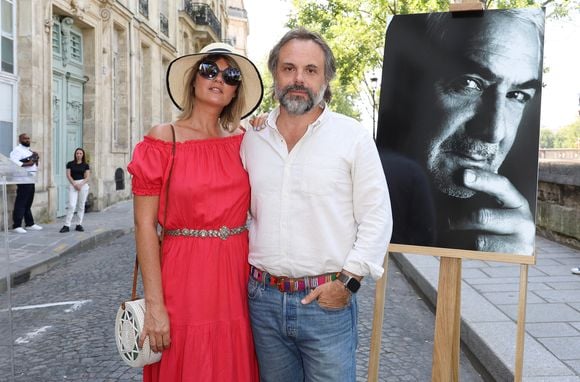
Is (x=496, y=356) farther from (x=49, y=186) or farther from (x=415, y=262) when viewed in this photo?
(x=49, y=186)

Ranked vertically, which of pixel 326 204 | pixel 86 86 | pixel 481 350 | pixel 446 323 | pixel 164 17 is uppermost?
pixel 164 17

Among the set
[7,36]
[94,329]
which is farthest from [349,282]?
[7,36]

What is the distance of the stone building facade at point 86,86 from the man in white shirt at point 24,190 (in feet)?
0.96

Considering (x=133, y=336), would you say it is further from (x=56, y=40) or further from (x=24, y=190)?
(x=56, y=40)

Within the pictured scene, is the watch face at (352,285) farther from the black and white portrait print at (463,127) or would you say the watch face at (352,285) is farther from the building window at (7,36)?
the building window at (7,36)

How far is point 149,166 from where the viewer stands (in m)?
2.15

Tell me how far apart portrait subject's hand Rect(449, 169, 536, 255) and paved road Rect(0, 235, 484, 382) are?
1313 millimetres

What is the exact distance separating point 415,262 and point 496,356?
10.8 ft

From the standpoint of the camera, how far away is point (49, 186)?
37.4ft

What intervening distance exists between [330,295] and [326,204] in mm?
329

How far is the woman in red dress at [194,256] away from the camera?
216cm

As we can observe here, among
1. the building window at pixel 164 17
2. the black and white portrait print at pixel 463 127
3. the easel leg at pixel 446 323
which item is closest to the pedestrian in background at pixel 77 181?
the black and white portrait print at pixel 463 127

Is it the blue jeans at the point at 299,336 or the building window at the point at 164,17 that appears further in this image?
the building window at the point at 164,17

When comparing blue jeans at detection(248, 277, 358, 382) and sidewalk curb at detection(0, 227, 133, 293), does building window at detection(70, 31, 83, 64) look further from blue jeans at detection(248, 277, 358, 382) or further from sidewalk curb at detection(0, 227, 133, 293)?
blue jeans at detection(248, 277, 358, 382)
